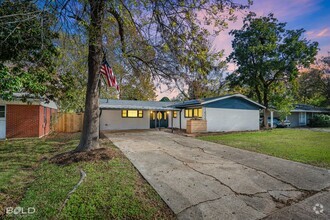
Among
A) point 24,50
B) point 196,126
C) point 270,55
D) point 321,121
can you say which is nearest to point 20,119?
point 24,50

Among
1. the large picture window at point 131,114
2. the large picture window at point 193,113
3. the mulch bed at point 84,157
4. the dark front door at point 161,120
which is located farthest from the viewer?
the dark front door at point 161,120

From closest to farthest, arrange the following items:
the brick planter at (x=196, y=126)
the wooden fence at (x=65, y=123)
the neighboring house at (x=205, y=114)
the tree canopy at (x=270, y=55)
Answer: the brick planter at (x=196, y=126), the neighboring house at (x=205, y=114), the wooden fence at (x=65, y=123), the tree canopy at (x=270, y=55)

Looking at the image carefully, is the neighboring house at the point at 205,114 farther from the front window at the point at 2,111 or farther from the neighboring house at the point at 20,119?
the front window at the point at 2,111

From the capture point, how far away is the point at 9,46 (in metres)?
5.32

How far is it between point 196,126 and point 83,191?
1229 cm

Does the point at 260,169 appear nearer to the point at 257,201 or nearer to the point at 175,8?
the point at 257,201

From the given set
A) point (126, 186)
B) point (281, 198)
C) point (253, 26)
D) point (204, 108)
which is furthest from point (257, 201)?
point (253, 26)

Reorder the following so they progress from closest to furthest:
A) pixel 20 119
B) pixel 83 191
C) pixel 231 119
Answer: pixel 83 191
pixel 20 119
pixel 231 119

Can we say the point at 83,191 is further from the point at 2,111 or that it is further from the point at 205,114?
the point at 205,114

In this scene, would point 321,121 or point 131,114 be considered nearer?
point 131,114

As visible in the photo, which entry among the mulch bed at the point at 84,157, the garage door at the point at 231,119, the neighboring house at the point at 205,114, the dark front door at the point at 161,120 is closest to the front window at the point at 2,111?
the neighboring house at the point at 205,114

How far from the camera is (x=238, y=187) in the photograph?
13.5ft

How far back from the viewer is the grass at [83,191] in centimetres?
305

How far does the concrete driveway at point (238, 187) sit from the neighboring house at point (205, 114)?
963cm
